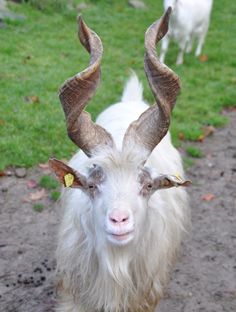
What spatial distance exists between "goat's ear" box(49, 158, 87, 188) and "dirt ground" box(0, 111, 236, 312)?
57.6 inches

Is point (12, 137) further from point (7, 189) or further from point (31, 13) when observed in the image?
point (31, 13)

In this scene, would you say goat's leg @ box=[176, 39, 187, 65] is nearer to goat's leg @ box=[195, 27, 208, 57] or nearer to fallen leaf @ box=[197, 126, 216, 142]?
goat's leg @ box=[195, 27, 208, 57]

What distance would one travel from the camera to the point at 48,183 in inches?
232

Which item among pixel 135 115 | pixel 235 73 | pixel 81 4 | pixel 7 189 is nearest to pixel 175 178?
pixel 135 115

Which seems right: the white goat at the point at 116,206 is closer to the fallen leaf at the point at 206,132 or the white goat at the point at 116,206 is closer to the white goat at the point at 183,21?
the fallen leaf at the point at 206,132

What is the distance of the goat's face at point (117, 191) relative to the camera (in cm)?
308

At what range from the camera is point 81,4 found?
1295cm

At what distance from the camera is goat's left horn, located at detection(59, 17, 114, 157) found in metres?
3.24

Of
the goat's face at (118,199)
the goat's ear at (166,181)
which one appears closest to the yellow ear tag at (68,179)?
the goat's face at (118,199)

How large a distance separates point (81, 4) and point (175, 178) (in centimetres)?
1024

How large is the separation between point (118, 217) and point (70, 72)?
612 centimetres

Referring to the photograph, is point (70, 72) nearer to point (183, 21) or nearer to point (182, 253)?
point (183, 21)

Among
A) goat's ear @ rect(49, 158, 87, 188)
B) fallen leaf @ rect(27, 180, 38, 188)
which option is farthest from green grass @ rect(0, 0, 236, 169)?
goat's ear @ rect(49, 158, 87, 188)

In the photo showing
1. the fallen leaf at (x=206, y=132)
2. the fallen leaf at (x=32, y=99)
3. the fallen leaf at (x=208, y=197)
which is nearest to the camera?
the fallen leaf at (x=208, y=197)
